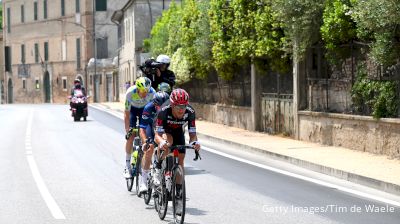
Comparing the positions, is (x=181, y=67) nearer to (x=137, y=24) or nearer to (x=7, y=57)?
(x=137, y=24)

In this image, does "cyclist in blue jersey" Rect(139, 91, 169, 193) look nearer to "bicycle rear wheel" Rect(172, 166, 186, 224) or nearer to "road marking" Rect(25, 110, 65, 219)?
"road marking" Rect(25, 110, 65, 219)

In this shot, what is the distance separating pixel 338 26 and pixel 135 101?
22.0 ft

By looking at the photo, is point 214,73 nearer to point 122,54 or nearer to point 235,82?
point 235,82

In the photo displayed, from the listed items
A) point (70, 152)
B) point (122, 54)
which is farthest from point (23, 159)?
point (122, 54)

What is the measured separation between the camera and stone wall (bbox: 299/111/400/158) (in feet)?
51.3

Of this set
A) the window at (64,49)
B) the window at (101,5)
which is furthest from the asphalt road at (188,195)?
the window at (64,49)

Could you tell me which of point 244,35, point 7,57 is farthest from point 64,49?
point 244,35

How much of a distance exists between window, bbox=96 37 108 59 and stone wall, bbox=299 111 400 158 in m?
62.0

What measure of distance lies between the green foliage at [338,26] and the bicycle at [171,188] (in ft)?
25.0

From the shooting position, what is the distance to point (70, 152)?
19.5 metres

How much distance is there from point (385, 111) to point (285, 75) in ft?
22.5

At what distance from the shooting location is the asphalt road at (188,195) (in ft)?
32.1

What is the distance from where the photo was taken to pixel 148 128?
10.9 metres

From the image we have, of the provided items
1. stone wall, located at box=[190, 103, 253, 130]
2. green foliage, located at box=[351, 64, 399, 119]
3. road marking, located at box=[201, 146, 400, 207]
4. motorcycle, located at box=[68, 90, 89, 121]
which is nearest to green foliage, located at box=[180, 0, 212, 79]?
stone wall, located at box=[190, 103, 253, 130]
